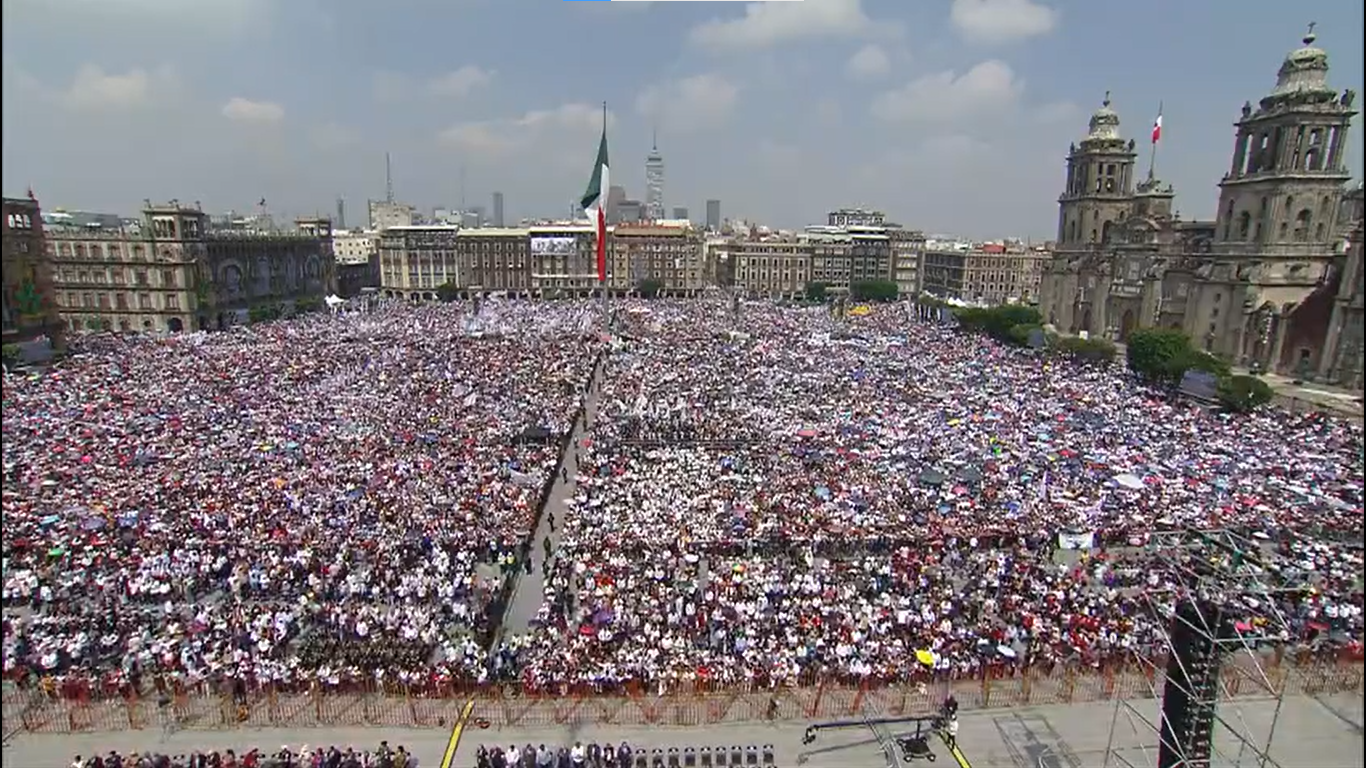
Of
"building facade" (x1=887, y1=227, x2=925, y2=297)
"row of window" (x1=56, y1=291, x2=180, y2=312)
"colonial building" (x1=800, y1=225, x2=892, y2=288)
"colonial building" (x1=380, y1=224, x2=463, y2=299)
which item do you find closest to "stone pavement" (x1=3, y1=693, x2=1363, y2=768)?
"row of window" (x1=56, y1=291, x2=180, y2=312)

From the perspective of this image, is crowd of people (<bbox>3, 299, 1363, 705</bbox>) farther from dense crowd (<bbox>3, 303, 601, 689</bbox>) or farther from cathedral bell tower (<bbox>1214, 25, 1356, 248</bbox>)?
cathedral bell tower (<bbox>1214, 25, 1356, 248</bbox>)

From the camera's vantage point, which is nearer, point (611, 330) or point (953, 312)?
point (611, 330)

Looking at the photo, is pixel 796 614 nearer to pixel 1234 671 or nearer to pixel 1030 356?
pixel 1234 671

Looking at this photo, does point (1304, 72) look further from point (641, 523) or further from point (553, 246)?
point (553, 246)

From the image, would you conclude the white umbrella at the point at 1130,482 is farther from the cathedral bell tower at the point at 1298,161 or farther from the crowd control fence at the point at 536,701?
the cathedral bell tower at the point at 1298,161

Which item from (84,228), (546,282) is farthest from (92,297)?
(546,282)

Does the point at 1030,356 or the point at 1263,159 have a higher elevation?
the point at 1263,159

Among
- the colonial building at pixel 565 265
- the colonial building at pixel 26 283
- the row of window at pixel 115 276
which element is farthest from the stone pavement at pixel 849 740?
the colonial building at pixel 565 265

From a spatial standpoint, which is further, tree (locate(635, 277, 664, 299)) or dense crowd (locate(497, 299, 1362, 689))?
tree (locate(635, 277, 664, 299))
